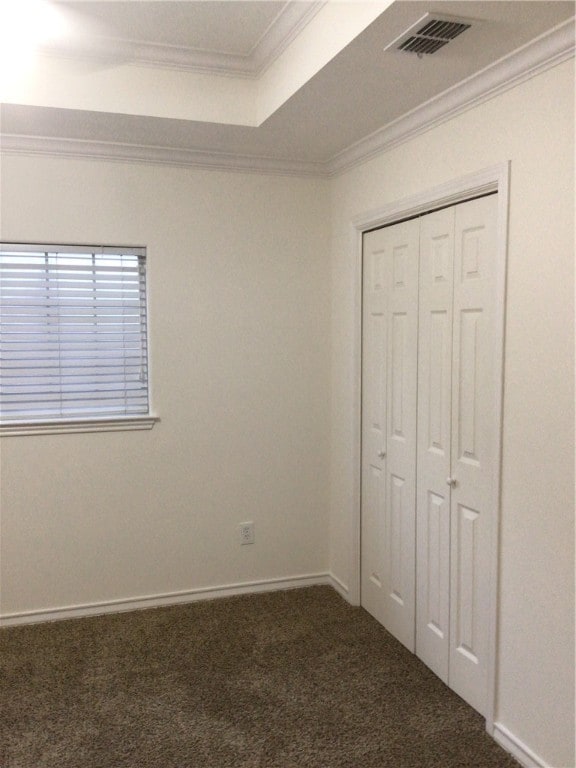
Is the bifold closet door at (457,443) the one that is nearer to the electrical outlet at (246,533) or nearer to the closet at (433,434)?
the closet at (433,434)

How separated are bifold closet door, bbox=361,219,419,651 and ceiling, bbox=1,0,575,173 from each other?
62 centimetres

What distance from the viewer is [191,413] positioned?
354 cm

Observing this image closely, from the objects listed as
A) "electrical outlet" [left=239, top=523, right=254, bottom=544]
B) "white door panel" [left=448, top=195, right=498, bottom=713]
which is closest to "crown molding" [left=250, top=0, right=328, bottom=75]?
"white door panel" [left=448, top=195, right=498, bottom=713]

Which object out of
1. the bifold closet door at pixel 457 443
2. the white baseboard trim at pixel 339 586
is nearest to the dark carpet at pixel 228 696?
the white baseboard trim at pixel 339 586

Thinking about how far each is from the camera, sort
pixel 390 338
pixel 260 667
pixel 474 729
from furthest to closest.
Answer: pixel 390 338, pixel 260 667, pixel 474 729

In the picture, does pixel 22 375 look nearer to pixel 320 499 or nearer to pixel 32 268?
pixel 32 268

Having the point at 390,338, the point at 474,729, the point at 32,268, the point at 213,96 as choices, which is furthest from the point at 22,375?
the point at 474,729

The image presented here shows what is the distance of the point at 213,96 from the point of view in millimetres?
2924

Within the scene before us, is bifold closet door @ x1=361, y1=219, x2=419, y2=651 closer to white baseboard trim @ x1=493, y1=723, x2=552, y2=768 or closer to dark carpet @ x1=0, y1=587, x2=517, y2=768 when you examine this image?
dark carpet @ x1=0, y1=587, x2=517, y2=768

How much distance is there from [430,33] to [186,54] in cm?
124

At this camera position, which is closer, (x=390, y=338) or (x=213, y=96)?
(x=213, y=96)

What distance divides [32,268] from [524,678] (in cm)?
282

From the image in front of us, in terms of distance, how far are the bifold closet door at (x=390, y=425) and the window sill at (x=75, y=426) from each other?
3.87 feet

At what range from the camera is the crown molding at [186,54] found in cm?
263
